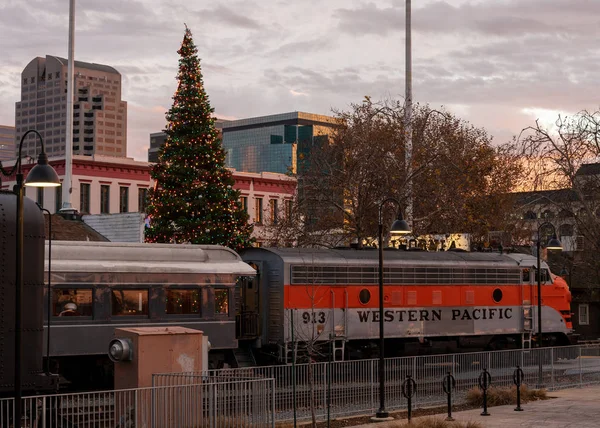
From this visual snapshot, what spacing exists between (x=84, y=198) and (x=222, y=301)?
137ft

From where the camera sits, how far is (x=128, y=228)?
5362cm

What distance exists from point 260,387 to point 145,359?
252cm

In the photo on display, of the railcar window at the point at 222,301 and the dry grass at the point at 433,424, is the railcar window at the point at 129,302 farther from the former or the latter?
the dry grass at the point at 433,424

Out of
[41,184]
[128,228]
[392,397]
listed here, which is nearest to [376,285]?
[392,397]

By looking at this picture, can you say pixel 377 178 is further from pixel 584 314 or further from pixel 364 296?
pixel 584 314

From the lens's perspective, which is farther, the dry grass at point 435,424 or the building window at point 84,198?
the building window at point 84,198

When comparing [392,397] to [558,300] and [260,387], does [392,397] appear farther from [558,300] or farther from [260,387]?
[558,300]

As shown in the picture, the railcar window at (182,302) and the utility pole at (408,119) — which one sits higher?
the utility pole at (408,119)

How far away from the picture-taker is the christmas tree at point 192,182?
48.2 m

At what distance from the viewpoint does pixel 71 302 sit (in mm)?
26359

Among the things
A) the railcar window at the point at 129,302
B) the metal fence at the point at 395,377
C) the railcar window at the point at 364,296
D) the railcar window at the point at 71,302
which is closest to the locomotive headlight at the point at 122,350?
the metal fence at the point at 395,377

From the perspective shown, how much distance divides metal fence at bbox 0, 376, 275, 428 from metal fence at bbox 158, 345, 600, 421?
2594 millimetres

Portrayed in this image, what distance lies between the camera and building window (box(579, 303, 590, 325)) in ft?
219

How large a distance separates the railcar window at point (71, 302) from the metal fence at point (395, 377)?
420cm
